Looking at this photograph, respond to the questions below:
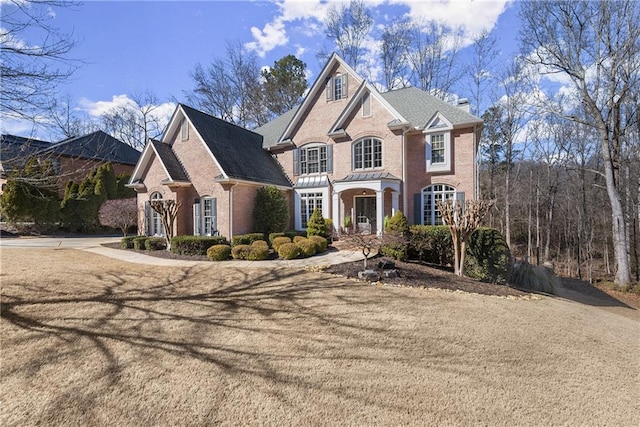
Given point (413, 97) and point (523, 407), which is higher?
point (413, 97)

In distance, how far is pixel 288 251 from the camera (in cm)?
1229

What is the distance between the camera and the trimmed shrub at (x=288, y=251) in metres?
12.3

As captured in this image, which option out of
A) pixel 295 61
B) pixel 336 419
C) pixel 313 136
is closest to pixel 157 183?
pixel 313 136

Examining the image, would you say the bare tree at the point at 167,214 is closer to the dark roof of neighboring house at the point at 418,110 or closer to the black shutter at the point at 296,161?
the black shutter at the point at 296,161

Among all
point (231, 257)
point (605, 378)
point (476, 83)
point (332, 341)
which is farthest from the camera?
point (476, 83)

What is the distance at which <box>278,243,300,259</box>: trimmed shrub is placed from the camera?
40.3ft

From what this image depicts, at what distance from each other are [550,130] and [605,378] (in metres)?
28.1

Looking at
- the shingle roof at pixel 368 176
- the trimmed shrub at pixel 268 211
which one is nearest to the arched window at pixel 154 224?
the trimmed shrub at pixel 268 211

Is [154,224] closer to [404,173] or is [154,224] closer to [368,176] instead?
[368,176]

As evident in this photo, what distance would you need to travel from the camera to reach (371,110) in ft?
56.4

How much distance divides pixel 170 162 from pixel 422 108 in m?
15.6

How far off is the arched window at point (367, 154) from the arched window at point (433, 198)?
3224 mm

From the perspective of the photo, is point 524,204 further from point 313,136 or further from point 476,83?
point 313,136

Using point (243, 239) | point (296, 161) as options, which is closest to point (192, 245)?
point (243, 239)
